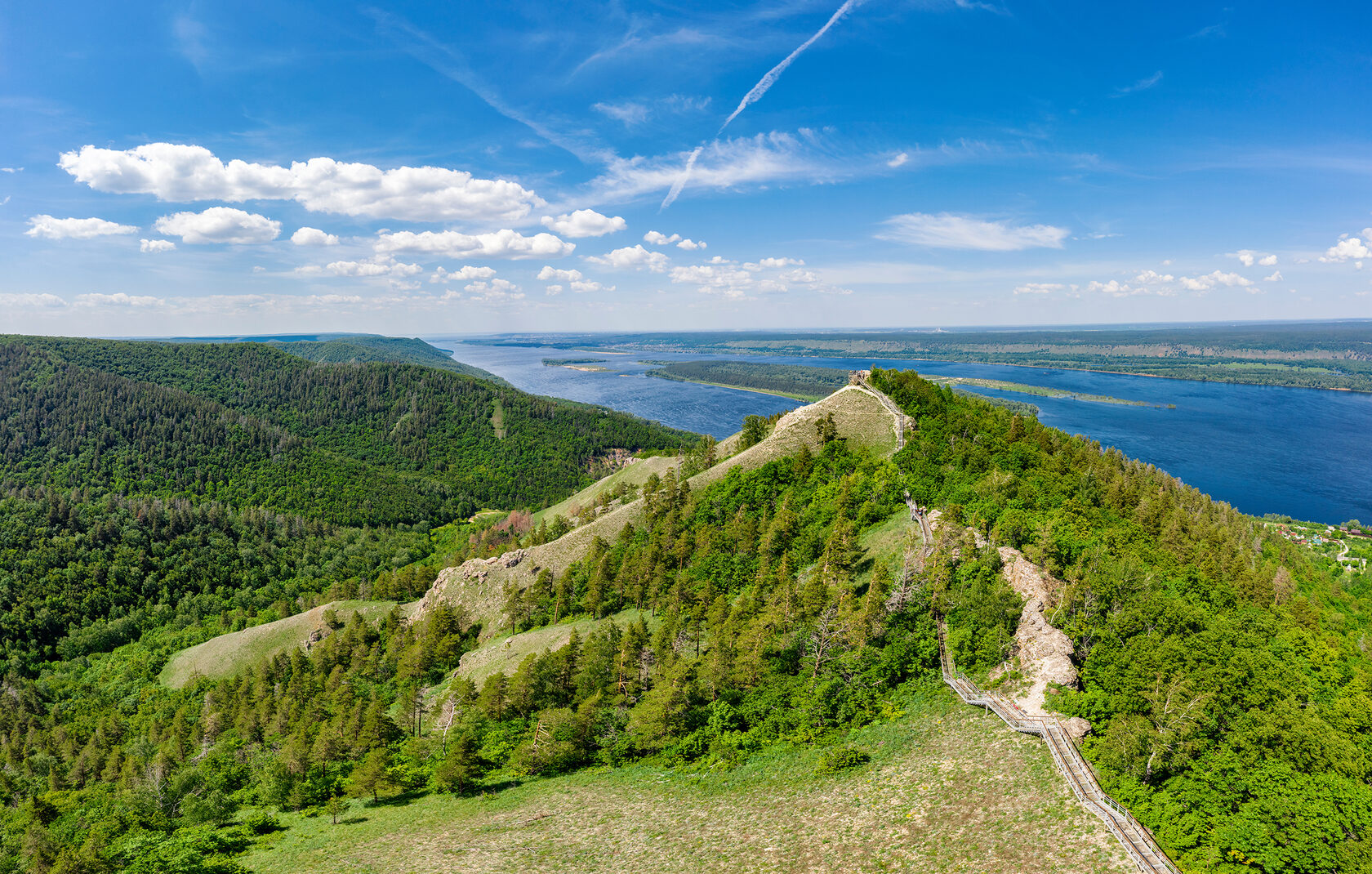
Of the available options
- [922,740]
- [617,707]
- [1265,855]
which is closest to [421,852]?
[617,707]

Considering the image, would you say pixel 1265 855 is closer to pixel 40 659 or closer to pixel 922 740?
pixel 922 740

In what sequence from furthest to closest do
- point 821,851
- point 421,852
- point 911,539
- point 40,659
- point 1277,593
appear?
point 40,659 → point 1277,593 → point 911,539 → point 421,852 → point 821,851

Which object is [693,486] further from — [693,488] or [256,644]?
[256,644]

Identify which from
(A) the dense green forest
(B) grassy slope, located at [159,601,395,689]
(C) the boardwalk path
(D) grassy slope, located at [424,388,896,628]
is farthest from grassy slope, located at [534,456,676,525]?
(C) the boardwalk path

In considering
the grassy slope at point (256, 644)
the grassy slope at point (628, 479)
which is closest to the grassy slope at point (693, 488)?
the grassy slope at point (256, 644)

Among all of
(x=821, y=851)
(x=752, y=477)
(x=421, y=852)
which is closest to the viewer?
(x=821, y=851)

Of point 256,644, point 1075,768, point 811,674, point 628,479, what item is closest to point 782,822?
point 811,674
